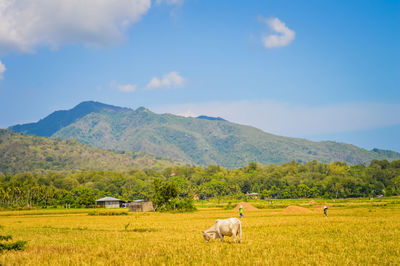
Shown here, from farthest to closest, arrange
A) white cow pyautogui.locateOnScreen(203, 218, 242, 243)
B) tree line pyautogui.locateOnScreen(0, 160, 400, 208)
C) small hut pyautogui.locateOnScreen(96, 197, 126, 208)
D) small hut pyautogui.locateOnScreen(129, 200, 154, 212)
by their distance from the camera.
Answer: tree line pyautogui.locateOnScreen(0, 160, 400, 208) < small hut pyautogui.locateOnScreen(96, 197, 126, 208) < small hut pyautogui.locateOnScreen(129, 200, 154, 212) < white cow pyautogui.locateOnScreen(203, 218, 242, 243)

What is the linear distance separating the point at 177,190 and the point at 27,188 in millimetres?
85227

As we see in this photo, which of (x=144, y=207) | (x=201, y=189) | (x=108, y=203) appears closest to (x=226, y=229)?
(x=144, y=207)

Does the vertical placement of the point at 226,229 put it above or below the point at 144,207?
above

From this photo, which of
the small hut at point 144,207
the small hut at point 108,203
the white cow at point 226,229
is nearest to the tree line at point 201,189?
the small hut at point 108,203

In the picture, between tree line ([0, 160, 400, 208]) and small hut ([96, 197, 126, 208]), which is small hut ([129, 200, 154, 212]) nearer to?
tree line ([0, 160, 400, 208])

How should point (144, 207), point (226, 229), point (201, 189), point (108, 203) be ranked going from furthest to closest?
point (201, 189), point (108, 203), point (144, 207), point (226, 229)

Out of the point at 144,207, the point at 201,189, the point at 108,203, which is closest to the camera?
the point at 144,207

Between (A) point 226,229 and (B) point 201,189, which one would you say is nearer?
(A) point 226,229

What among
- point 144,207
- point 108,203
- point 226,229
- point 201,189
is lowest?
point 108,203

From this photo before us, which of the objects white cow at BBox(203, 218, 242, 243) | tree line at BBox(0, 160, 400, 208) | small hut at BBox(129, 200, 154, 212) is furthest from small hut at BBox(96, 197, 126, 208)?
white cow at BBox(203, 218, 242, 243)

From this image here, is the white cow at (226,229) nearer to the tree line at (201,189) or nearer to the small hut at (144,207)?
the tree line at (201,189)

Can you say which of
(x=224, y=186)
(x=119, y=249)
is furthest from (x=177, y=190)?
(x=224, y=186)

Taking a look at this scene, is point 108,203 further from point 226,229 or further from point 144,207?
point 226,229

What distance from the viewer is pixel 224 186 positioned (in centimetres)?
17788
